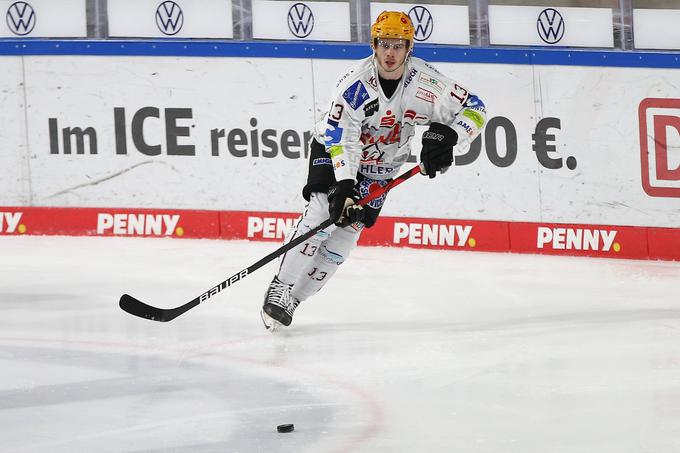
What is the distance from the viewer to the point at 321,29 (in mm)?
7727

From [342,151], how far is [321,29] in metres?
2.88

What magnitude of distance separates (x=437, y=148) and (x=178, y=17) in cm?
321

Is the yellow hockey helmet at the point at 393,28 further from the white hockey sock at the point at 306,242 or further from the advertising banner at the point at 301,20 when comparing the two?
the advertising banner at the point at 301,20

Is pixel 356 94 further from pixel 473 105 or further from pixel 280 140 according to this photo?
pixel 280 140

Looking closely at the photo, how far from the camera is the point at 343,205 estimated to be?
5.01m

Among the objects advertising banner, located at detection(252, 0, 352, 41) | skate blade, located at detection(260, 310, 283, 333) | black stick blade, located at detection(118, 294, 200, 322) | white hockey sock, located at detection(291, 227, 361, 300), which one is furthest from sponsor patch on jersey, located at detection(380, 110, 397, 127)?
advertising banner, located at detection(252, 0, 352, 41)

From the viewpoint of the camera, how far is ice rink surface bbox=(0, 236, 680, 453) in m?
3.70

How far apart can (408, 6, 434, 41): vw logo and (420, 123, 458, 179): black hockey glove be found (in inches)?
104

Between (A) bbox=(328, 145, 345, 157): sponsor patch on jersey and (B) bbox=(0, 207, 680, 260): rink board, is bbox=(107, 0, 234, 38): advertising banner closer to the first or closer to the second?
(B) bbox=(0, 207, 680, 260): rink board

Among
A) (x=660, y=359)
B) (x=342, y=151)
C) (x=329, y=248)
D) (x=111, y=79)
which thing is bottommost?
(x=660, y=359)

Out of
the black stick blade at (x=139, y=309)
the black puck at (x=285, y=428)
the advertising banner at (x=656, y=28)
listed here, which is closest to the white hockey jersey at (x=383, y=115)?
the black stick blade at (x=139, y=309)

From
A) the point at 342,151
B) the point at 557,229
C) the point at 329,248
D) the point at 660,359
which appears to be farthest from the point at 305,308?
the point at 557,229

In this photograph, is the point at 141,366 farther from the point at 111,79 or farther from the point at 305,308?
the point at 111,79

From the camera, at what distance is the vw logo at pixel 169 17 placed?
25.5 ft
